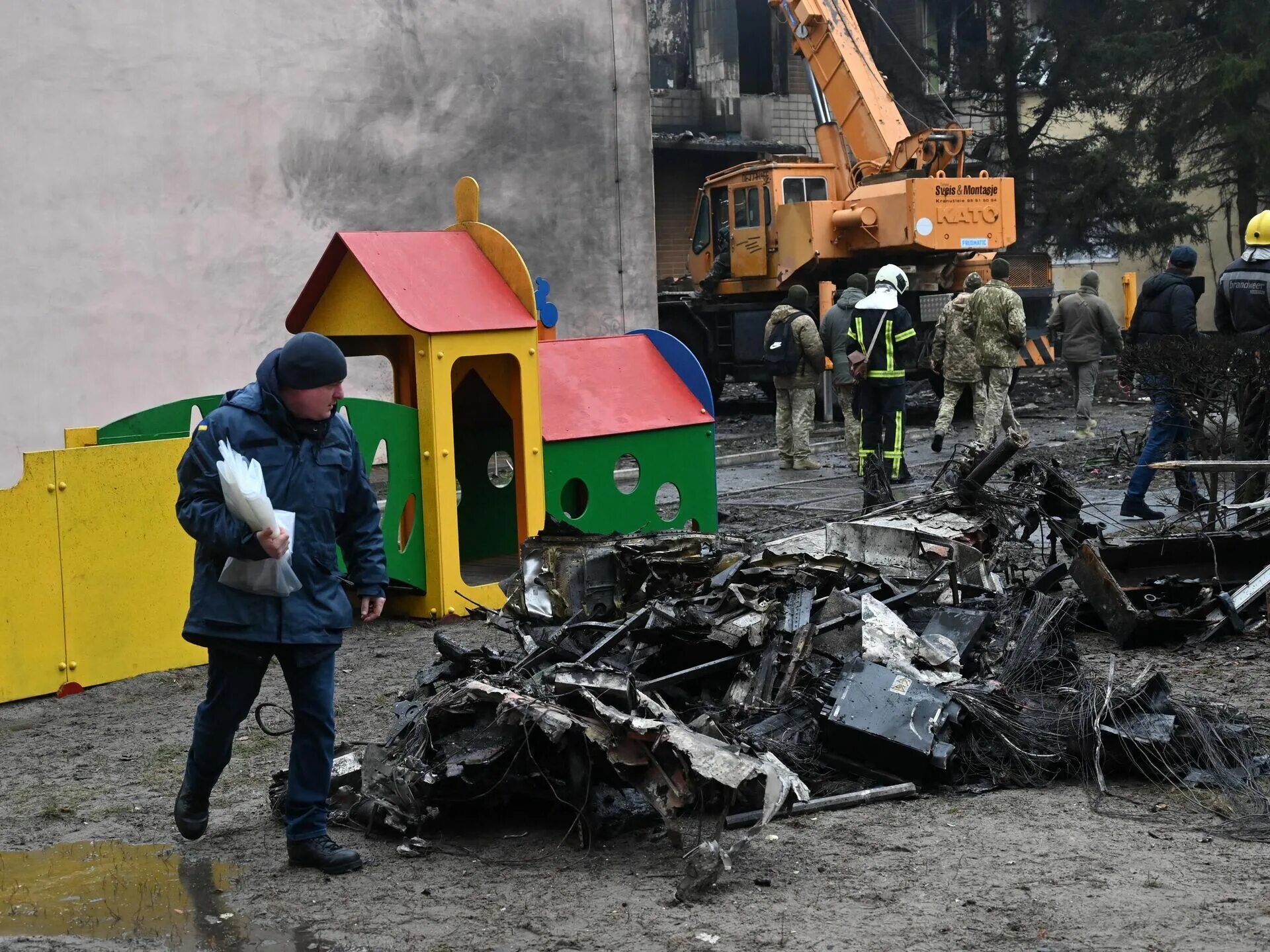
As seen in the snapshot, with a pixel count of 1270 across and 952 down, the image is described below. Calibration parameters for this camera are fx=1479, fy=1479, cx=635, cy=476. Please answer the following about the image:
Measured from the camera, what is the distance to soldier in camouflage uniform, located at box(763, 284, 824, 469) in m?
14.8

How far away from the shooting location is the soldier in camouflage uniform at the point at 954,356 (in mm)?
14367

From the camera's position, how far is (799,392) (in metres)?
14.8

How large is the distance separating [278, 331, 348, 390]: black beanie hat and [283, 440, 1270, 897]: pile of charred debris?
Answer: 121 cm

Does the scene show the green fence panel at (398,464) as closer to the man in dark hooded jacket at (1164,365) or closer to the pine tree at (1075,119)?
the man in dark hooded jacket at (1164,365)

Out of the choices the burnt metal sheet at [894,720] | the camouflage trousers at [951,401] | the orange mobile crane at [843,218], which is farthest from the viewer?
the orange mobile crane at [843,218]

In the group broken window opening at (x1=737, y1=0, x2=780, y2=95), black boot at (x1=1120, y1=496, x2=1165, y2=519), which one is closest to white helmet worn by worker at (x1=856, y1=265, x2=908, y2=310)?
black boot at (x1=1120, y1=496, x2=1165, y2=519)

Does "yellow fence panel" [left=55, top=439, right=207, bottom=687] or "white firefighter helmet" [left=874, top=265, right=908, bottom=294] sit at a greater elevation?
"white firefighter helmet" [left=874, top=265, right=908, bottom=294]

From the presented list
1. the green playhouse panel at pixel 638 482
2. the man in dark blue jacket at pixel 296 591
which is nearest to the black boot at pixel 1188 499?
the green playhouse panel at pixel 638 482

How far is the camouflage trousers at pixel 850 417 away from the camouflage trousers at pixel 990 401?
47.2 inches

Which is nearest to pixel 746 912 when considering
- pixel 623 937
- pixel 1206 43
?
pixel 623 937

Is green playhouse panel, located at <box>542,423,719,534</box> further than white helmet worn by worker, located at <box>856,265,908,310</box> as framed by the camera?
No

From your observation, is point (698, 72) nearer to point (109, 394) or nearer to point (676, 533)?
point (109, 394)

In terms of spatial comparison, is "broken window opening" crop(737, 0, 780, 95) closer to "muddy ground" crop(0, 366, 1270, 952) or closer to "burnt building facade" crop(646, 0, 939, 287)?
"burnt building facade" crop(646, 0, 939, 287)

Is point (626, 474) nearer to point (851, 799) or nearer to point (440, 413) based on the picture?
point (440, 413)
